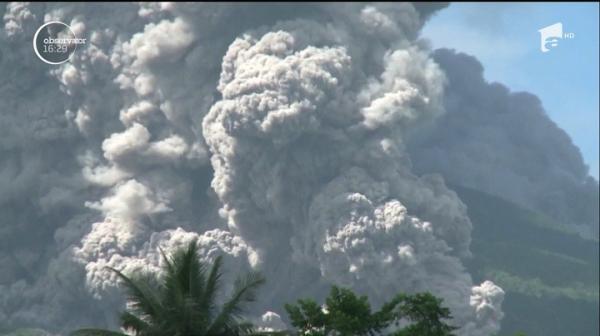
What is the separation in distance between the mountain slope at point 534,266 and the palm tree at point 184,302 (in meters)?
87.4

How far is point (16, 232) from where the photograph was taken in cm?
10544

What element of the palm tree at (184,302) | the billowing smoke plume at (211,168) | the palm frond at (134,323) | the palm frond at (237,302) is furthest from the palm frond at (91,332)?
the billowing smoke plume at (211,168)

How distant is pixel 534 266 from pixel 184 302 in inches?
4674

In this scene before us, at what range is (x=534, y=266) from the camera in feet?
458

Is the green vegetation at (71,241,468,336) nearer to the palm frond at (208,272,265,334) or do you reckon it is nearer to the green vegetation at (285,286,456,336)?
the palm frond at (208,272,265,334)

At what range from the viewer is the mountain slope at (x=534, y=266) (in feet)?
393

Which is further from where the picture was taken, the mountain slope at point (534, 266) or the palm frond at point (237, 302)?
the mountain slope at point (534, 266)

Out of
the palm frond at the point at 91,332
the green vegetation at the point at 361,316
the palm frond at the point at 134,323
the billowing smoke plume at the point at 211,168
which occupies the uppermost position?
the billowing smoke plume at the point at 211,168

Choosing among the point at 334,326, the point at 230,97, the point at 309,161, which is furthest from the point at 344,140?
the point at 334,326

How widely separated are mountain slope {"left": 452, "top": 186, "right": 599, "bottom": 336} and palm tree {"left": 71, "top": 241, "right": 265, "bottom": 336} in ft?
287

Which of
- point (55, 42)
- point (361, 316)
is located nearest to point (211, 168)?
point (55, 42)

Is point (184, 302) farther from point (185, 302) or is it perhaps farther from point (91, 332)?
point (91, 332)

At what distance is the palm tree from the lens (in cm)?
2625

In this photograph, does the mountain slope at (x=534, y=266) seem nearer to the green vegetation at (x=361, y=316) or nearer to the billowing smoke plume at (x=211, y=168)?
the billowing smoke plume at (x=211, y=168)
